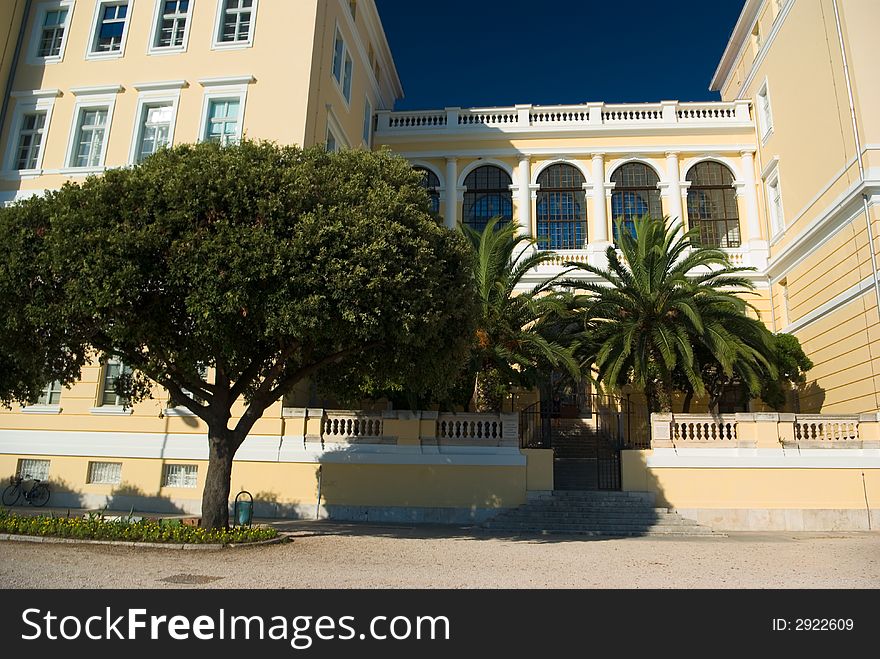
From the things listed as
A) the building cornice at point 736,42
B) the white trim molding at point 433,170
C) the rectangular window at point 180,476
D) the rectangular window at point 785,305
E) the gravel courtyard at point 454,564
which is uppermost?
the building cornice at point 736,42

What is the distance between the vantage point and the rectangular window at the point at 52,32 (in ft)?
72.5

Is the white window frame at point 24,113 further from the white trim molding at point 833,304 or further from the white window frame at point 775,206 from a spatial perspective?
the white window frame at point 775,206

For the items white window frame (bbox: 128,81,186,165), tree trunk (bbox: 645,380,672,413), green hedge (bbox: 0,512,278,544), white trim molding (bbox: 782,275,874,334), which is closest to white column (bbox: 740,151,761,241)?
white trim molding (bbox: 782,275,874,334)

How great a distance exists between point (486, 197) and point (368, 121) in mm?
5812

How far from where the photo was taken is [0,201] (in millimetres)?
20594

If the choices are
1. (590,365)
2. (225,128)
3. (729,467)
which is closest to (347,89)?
(225,128)

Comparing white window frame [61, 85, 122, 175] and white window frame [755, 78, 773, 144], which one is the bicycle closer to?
white window frame [61, 85, 122, 175]

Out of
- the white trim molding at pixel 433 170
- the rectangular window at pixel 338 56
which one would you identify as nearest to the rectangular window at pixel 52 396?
the rectangular window at pixel 338 56

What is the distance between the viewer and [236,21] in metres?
21.2

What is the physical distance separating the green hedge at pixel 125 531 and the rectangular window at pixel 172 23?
1588cm

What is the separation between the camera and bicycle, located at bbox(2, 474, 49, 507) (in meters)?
18.0

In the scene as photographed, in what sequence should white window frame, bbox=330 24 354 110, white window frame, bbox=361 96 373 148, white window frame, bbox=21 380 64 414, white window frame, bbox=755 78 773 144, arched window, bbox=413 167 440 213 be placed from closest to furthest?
white window frame, bbox=21 380 64 414
white window frame, bbox=330 24 354 110
white window frame, bbox=755 78 773 144
white window frame, bbox=361 96 373 148
arched window, bbox=413 167 440 213

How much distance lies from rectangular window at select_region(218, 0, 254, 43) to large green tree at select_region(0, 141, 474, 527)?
1048 cm

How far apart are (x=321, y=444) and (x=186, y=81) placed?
12.2m
